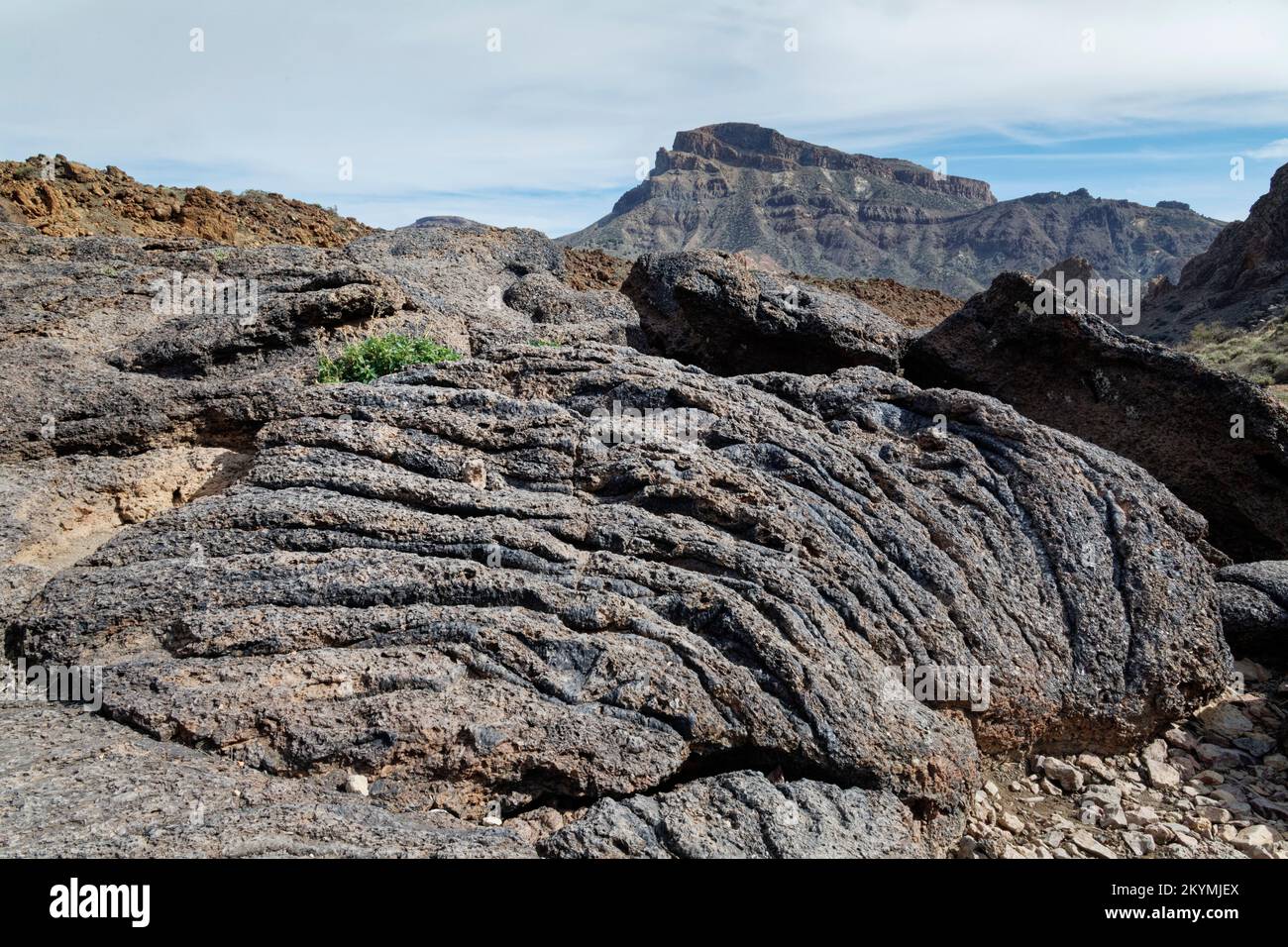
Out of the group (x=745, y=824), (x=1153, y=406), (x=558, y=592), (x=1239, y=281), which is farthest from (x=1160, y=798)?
(x=1239, y=281)

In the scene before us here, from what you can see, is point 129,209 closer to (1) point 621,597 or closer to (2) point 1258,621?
(1) point 621,597

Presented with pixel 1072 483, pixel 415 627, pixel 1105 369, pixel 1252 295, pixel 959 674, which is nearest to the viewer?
pixel 415 627

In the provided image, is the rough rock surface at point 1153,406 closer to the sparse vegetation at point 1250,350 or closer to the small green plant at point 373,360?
the small green plant at point 373,360

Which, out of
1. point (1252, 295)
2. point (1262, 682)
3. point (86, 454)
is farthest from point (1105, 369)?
point (1252, 295)

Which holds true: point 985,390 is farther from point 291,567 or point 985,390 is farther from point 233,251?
point 233,251

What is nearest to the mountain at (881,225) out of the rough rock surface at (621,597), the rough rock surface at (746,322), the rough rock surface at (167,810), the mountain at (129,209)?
the mountain at (129,209)

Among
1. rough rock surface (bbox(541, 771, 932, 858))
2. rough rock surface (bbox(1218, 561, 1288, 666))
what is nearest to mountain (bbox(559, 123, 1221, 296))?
rough rock surface (bbox(1218, 561, 1288, 666))

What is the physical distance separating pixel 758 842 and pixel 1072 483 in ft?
16.6

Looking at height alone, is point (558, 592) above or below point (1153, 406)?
below

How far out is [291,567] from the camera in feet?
19.0

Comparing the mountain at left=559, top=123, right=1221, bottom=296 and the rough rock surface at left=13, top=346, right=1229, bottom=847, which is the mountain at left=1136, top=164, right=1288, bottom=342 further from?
the mountain at left=559, top=123, right=1221, bottom=296

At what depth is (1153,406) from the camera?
34.8ft

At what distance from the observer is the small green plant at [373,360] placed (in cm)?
852

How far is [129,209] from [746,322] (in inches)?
833
